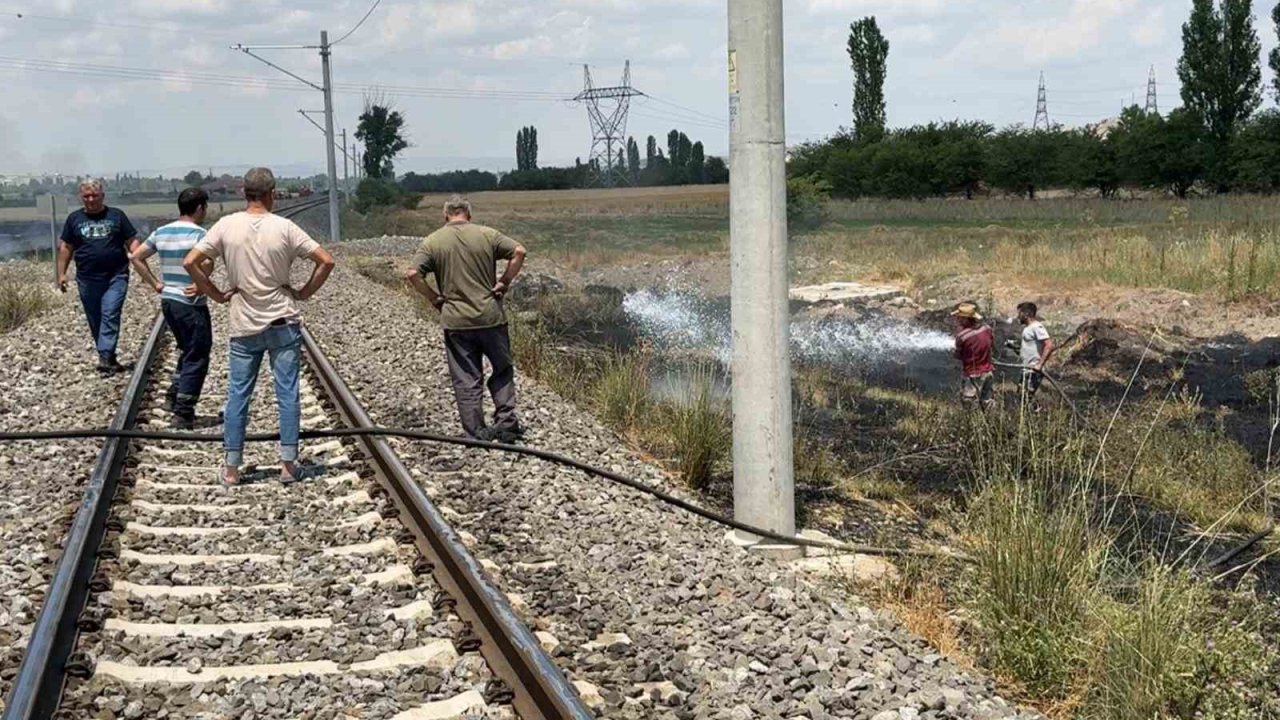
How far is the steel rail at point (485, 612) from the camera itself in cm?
475

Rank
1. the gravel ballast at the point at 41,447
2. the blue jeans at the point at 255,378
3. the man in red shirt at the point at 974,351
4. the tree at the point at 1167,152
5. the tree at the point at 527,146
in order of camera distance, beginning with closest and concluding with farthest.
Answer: the gravel ballast at the point at 41,447 < the blue jeans at the point at 255,378 < the man in red shirt at the point at 974,351 < the tree at the point at 1167,152 < the tree at the point at 527,146

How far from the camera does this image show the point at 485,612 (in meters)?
5.63

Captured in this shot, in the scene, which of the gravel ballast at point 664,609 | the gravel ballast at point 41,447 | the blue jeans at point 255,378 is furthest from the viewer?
the blue jeans at point 255,378

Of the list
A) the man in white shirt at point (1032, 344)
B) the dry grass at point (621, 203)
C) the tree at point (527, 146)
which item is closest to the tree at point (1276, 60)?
the dry grass at point (621, 203)

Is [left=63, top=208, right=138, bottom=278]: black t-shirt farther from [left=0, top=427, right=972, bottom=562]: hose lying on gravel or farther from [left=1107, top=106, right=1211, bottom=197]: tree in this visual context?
[left=1107, top=106, right=1211, bottom=197]: tree

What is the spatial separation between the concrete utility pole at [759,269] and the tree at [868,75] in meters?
82.2

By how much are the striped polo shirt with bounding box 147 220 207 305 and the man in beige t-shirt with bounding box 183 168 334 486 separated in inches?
80.0

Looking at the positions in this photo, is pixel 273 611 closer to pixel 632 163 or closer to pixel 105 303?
pixel 105 303

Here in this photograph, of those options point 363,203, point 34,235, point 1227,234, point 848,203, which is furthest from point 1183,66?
point 34,235

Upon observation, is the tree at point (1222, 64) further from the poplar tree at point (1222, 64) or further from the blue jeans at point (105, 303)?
the blue jeans at point (105, 303)

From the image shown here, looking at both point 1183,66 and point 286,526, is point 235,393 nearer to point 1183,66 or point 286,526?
point 286,526

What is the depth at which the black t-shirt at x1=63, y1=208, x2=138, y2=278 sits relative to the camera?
12633mm

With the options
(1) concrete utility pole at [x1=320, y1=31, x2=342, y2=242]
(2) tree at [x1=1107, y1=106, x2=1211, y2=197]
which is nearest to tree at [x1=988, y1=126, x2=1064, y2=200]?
(2) tree at [x1=1107, y1=106, x2=1211, y2=197]

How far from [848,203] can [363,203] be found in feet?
Result: 105
